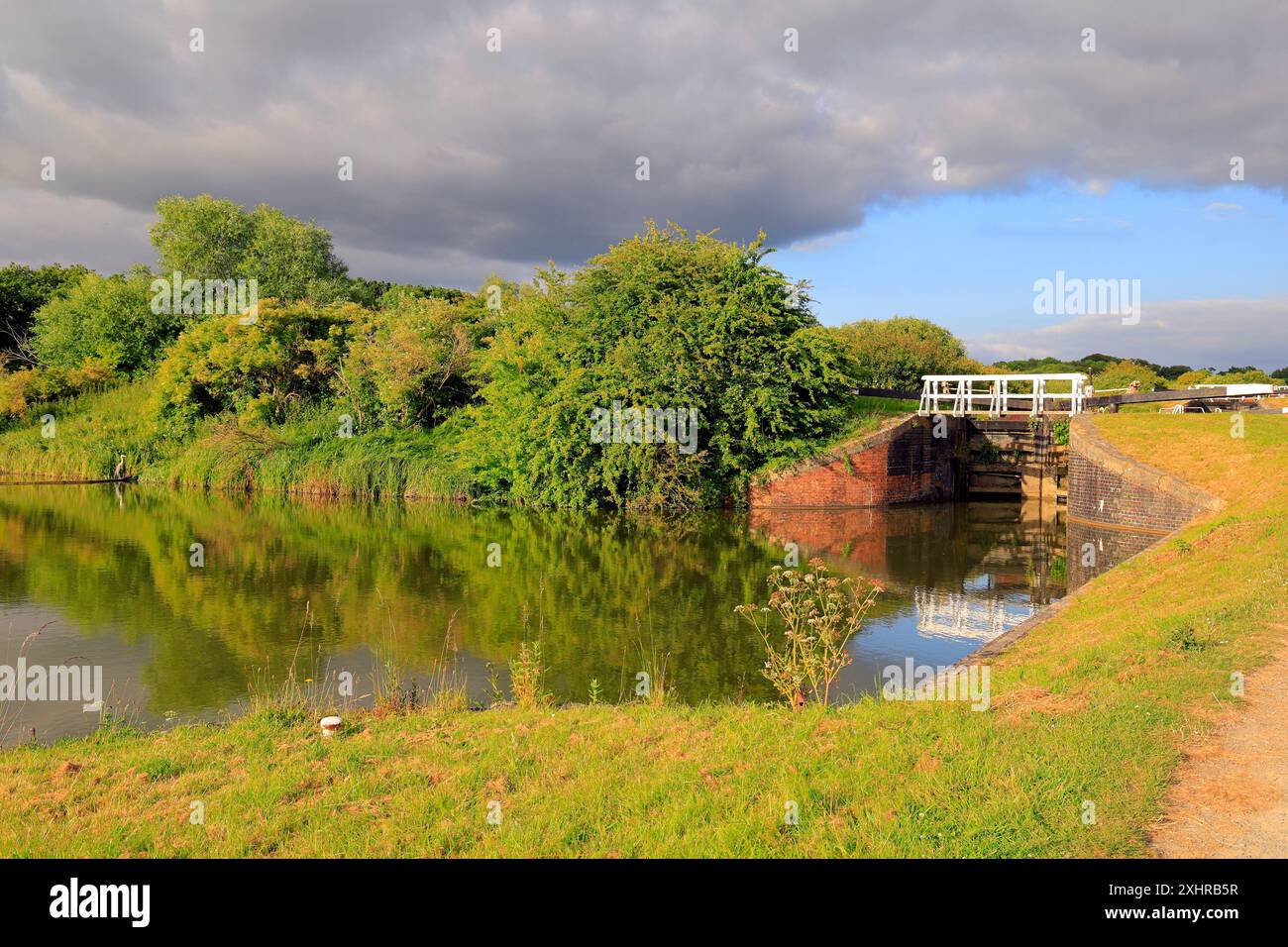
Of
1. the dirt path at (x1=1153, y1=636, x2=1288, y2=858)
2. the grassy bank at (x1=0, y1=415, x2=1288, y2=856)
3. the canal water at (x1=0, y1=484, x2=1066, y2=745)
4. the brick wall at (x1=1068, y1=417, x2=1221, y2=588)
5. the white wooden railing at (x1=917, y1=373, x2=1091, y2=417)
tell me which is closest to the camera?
the dirt path at (x1=1153, y1=636, x2=1288, y2=858)

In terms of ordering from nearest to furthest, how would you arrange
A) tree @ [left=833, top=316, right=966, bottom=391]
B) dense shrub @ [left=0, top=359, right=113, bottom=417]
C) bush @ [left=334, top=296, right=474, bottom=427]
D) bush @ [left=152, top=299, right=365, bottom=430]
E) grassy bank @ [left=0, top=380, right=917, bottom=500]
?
grassy bank @ [left=0, top=380, right=917, bottom=500]
bush @ [left=334, top=296, right=474, bottom=427]
bush @ [left=152, top=299, right=365, bottom=430]
dense shrub @ [left=0, top=359, right=113, bottom=417]
tree @ [left=833, top=316, right=966, bottom=391]

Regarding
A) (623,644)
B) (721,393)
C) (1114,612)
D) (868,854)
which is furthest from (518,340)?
(868,854)

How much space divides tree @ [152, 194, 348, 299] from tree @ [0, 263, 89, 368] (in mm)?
13556

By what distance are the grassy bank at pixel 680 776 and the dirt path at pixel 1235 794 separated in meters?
0.16

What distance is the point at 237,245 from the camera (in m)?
55.6

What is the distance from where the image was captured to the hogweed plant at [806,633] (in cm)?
865

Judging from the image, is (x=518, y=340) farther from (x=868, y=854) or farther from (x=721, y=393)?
(x=868, y=854)

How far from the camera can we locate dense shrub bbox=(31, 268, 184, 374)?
47844 millimetres

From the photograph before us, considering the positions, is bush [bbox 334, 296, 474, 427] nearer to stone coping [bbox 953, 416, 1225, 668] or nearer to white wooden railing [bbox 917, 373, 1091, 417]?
white wooden railing [bbox 917, 373, 1091, 417]

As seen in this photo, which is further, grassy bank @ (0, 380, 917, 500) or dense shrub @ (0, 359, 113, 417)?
dense shrub @ (0, 359, 113, 417)

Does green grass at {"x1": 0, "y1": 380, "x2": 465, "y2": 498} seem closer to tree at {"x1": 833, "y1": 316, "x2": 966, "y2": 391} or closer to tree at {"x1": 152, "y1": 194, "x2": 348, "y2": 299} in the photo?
tree at {"x1": 152, "y1": 194, "x2": 348, "y2": 299}

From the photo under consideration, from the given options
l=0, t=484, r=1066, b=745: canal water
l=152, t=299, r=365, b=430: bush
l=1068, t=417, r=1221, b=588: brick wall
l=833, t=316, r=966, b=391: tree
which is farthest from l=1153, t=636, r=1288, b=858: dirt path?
l=833, t=316, r=966, b=391: tree

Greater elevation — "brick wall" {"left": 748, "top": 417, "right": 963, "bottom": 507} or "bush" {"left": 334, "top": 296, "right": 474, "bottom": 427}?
"bush" {"left": 334, "top": 296, "right": 474, "bottom": 427}

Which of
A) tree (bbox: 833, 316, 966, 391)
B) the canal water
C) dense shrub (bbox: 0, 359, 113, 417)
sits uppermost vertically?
tree (bbox: 833, 316, 966, 391)
